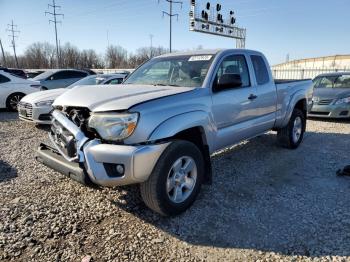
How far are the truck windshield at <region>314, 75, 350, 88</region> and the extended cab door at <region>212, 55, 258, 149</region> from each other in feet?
22.5

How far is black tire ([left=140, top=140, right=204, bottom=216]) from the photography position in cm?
311

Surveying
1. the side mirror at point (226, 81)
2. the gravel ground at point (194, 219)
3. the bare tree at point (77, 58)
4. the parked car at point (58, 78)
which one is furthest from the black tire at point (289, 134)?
the bare tree at point (77, 58)

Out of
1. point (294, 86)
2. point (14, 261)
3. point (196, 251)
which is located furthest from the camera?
point (294, 86)

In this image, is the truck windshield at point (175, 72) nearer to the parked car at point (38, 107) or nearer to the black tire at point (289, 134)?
the black tire at point (289, 134)

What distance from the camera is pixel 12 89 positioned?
35.1ft

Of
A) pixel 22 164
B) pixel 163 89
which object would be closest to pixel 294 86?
pixel 163 89

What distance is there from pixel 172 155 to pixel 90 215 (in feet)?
3.87

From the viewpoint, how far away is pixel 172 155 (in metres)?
3.19

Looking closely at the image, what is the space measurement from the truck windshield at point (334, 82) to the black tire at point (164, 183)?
28.5 ft

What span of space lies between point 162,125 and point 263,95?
2.51 m

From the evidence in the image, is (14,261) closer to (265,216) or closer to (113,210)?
(113,210)

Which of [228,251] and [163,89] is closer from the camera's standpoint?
[228,251]

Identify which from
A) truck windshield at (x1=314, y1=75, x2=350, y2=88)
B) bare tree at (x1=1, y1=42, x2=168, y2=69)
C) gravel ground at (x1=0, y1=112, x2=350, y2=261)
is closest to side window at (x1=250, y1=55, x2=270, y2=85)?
gravel ground at (x1=0, y1=112, x2=350, y2=261)

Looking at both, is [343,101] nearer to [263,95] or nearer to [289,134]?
[289,134]
